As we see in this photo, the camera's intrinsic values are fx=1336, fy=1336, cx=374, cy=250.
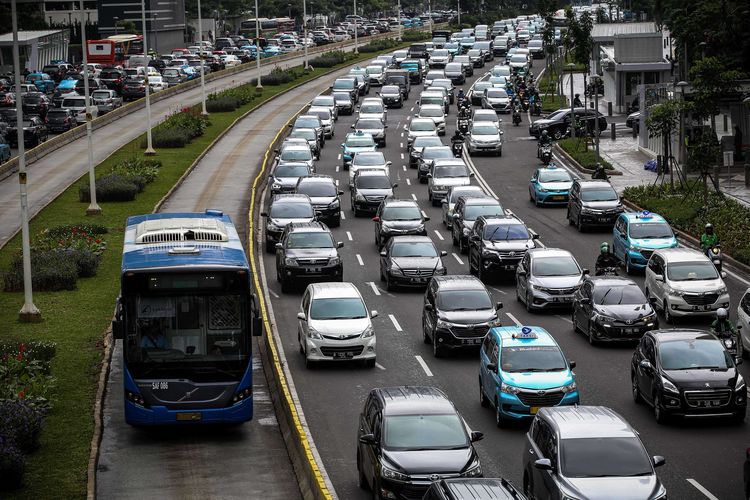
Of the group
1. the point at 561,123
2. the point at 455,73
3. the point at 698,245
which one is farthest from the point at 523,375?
the point at 455,73

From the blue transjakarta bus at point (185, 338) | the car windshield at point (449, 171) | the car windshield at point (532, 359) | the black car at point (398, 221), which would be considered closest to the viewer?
the blue transjakarta bus at point (185, 338)

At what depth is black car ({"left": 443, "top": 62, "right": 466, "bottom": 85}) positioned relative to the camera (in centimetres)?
10056

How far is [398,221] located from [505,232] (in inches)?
217

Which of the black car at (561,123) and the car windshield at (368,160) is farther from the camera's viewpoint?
the black car at (561,123)

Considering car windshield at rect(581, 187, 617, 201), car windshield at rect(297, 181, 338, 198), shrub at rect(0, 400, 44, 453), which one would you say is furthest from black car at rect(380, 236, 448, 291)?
shrub at rect(0, 400, 44, 453)

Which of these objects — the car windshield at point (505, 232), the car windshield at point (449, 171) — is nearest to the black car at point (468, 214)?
the car windshield at point (505, 232)

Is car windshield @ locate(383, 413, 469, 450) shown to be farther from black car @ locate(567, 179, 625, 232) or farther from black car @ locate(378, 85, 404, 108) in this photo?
black car @ locate(378, 85, 404, 108)

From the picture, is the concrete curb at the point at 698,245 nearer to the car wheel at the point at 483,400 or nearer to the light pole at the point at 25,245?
the car wheel at the point at 483,400

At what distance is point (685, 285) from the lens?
3397 cm

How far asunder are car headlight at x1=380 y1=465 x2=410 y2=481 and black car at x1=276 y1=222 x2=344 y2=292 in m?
19.9

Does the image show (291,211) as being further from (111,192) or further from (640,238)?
(111,192)

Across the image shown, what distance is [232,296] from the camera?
23875 mm

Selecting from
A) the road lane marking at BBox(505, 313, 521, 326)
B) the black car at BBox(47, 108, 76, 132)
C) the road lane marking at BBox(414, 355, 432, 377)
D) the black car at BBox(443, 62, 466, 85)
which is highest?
the black car at BBox(443, 62, 466, 85)

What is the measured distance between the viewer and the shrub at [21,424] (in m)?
23.0
